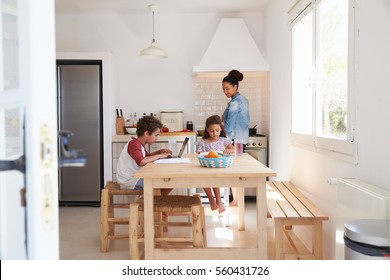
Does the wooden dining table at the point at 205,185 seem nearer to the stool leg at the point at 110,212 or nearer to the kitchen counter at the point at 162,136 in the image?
the stool leg at the point at 110,212

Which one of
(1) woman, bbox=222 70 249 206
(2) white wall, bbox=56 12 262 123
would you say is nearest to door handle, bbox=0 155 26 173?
(1) woman, bbox=222 70 249 206

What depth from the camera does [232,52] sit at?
4.29m

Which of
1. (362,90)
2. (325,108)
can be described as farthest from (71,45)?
(362,90)

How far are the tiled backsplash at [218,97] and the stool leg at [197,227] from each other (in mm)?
2549

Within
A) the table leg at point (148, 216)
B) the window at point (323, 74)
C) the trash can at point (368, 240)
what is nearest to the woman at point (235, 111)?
the window at point (323, 74)

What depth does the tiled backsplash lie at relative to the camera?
15.4 ft

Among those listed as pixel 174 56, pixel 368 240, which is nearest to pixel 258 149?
pixel 174 56

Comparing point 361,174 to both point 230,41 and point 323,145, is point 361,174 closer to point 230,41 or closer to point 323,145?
point 323,145

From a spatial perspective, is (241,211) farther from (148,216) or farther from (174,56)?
(174,56)

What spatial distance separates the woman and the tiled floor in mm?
380

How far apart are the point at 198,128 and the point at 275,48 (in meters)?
1.39

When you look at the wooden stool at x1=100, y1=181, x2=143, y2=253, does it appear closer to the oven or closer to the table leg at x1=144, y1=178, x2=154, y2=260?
the table leg at x1=144, y1=178, x2=154, y2=260

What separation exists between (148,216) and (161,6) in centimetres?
299

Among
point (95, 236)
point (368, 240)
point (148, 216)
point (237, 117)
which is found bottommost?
point (95, 236)
